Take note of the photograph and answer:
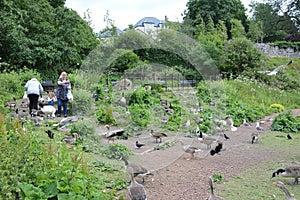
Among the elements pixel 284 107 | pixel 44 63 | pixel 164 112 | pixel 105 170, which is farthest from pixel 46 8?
pixel 105 170

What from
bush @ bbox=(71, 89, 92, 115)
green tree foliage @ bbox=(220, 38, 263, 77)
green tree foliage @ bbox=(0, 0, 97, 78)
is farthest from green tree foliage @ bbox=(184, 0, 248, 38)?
bush @ bbox=(71, 89, 92, 115)

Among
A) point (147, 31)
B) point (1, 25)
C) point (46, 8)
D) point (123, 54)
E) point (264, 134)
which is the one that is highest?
point (46, 8)

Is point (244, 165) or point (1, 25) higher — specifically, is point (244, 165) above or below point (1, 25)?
below

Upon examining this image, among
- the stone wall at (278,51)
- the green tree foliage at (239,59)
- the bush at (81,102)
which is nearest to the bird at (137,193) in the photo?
the bush at (81,102)

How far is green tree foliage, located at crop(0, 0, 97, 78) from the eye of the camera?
15.7 meters

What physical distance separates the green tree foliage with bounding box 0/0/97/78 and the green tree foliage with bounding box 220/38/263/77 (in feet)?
25.1

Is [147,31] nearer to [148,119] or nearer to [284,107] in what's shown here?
[148,119]

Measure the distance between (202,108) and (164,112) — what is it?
158cm

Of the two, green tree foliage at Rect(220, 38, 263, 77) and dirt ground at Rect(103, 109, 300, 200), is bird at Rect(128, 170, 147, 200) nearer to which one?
dirt ground at Rect(103, 109, 300, 200)

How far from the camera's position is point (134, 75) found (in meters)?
10.6

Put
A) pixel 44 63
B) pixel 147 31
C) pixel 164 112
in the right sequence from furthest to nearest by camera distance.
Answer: pixel 44 63 < pixel 164 112 < pixel 147 31

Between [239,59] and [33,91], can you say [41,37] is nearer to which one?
[33,91]

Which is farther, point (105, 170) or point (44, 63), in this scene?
point (44, 63)

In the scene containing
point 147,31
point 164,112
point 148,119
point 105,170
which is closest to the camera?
point 105,170
